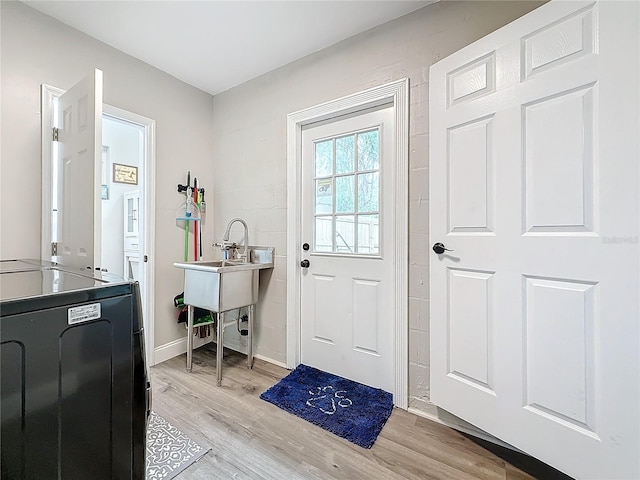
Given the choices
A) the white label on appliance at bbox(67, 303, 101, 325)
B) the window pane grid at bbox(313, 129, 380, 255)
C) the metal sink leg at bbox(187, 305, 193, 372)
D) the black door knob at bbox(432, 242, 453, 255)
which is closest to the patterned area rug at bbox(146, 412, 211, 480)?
the metal sink leg at bbox(187, 305, 193, 372)

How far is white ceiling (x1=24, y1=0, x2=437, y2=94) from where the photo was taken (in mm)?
1807

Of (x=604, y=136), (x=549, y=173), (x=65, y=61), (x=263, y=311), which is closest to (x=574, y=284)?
(x=549, y=173)

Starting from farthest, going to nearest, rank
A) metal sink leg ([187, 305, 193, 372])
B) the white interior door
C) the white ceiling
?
metal sink leg ([187, 305, 193, 372]) → the white ceiling → the white interior door

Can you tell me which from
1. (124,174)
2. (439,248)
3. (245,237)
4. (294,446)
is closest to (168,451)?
(294,446)

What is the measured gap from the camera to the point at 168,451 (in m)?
1.49

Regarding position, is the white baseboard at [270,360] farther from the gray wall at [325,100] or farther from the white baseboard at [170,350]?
the white baseboard at [170,350]

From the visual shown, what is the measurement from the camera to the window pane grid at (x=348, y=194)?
2096mm

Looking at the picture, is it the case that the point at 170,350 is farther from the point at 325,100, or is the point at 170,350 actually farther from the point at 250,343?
the point at 325,100

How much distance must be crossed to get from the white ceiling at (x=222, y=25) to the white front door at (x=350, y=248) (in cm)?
60

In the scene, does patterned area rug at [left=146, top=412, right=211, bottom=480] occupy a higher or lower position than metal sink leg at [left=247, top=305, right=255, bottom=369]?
lower

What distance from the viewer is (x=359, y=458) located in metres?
1.46

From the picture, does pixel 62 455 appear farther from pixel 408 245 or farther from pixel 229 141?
Result: pixel 229 141

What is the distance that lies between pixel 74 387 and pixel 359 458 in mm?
1323

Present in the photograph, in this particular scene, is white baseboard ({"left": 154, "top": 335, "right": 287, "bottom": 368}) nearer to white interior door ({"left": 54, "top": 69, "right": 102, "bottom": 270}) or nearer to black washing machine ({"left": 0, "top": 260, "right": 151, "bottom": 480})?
white interior door ({"left": 54, "top": 69, "right": 102, "bottom": 270})
